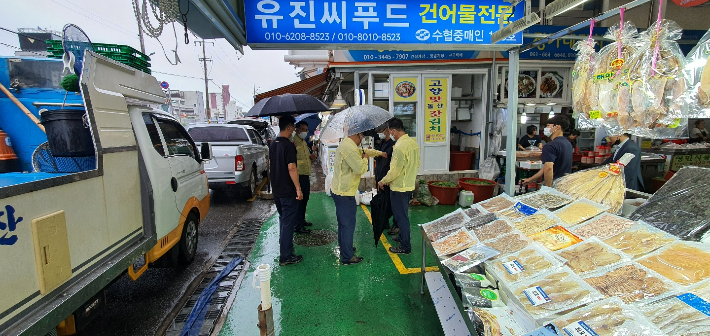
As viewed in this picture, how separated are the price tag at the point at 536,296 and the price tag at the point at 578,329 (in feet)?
0.91

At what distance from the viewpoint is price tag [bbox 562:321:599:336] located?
1.59m

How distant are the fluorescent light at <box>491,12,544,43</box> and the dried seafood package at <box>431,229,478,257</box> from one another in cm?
224

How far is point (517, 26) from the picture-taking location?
3486mm

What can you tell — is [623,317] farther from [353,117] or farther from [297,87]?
[297,87]

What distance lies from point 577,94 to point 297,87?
7.78 metres

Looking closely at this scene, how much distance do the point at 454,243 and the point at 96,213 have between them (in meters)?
2.92

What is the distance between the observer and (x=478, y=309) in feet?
6.86

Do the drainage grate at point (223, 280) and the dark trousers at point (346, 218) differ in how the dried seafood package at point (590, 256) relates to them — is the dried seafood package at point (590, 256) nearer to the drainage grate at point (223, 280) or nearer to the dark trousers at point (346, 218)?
the dark trousers at point (346, 218)

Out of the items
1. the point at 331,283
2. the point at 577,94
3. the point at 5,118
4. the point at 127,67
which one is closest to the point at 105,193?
the point at 127,67

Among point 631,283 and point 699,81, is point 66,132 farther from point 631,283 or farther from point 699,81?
point 699,81

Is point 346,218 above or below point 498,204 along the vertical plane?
below

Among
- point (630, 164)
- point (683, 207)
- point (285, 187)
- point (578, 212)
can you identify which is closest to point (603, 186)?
point (578, 212)

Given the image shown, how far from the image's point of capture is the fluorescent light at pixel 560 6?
2773 millimetres

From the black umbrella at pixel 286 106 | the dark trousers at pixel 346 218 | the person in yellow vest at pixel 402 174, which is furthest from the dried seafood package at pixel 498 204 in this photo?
the black umbrella at pixel 286 106
